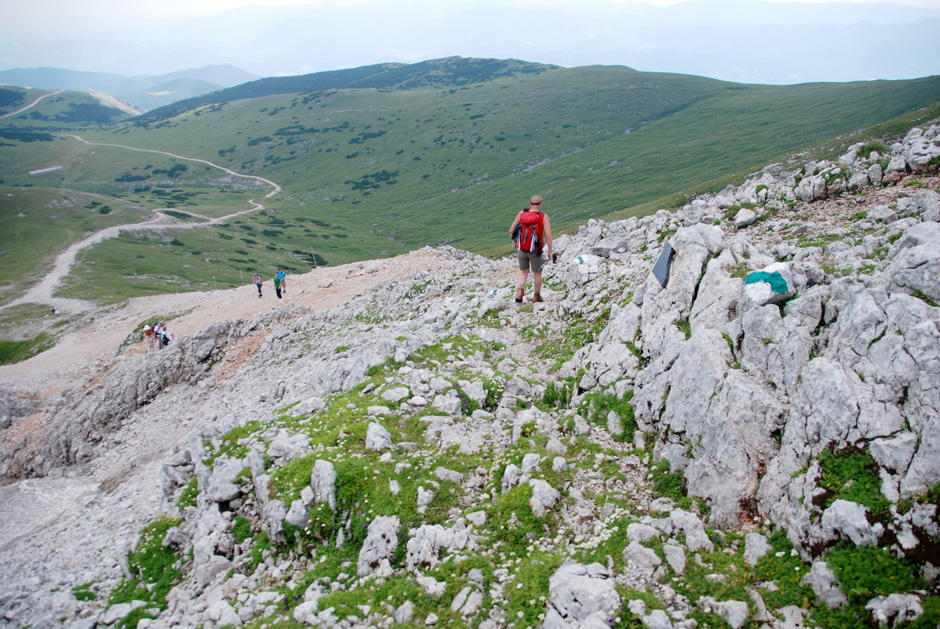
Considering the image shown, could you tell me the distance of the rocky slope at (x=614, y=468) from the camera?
803 centimetres

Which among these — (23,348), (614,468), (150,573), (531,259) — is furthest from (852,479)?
(23,348)

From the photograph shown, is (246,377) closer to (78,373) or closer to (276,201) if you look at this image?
(78,373)

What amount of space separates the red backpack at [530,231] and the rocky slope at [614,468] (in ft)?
10.2

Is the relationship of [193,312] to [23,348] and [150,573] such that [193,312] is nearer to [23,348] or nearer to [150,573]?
[23,348]

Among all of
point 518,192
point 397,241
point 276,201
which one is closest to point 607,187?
point 518,192

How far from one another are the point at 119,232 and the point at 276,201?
7480 cm

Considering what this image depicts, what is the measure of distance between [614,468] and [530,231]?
1124cm

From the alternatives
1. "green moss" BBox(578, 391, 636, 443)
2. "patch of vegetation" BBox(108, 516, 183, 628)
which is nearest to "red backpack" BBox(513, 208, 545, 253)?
"green moss" BBox(578, 391, 636, 443)

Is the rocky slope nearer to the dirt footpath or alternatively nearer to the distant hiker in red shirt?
the dirt footpath

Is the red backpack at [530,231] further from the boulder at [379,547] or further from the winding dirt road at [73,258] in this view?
the winding dirt road at [73,258]

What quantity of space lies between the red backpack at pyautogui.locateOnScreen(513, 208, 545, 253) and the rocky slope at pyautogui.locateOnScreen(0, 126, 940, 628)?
3.11 metres

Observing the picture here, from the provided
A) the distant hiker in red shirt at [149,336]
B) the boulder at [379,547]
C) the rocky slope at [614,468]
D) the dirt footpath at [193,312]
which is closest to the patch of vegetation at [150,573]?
the rocky slope at [614,468]

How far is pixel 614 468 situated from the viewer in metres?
11.6

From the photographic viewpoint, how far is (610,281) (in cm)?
2006
